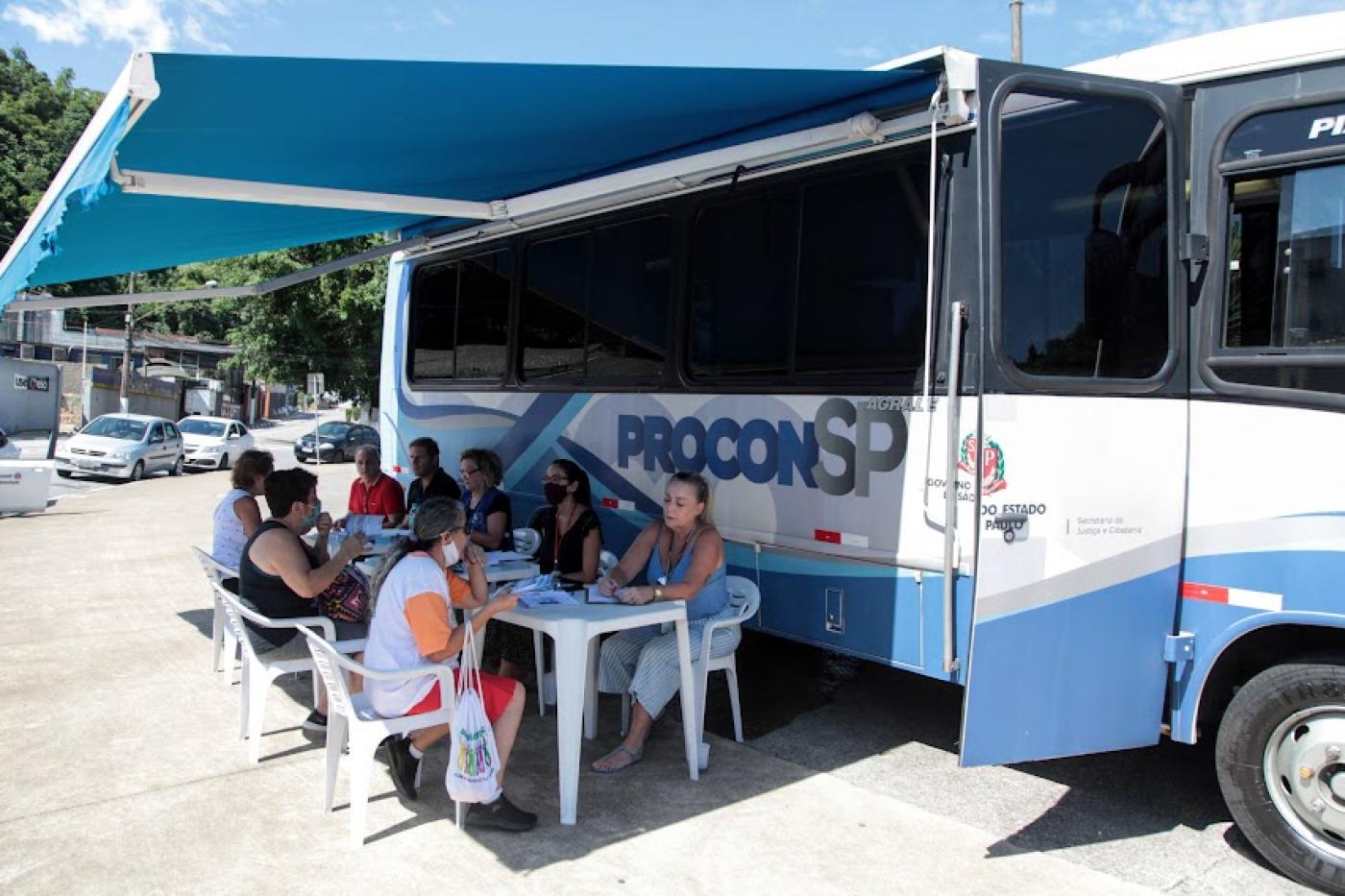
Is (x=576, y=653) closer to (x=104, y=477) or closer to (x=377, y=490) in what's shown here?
(x=377, y=490)

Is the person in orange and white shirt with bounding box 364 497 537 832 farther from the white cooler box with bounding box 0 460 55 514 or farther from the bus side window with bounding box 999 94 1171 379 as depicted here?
the white cooler box with bounding box 0 460 55 514

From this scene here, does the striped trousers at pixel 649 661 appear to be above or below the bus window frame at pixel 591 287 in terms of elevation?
below

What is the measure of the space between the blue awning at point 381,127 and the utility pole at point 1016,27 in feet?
30.5

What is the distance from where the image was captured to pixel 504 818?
13.4 ft

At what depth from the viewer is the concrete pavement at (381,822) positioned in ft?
12.2

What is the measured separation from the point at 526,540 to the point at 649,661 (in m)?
2.18

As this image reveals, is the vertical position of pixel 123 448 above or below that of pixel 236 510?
below

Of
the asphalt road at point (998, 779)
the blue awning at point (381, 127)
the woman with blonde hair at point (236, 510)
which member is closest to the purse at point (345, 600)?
the woman with blonde hair at point (236, 510)

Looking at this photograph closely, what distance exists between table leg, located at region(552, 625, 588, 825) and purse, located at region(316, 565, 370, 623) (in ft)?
4.92

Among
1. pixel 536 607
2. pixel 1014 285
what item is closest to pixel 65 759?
pixel 536 607

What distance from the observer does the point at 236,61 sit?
3631mm

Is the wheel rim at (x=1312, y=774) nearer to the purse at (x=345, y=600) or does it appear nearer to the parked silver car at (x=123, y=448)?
the purse at (x=345, y=600)

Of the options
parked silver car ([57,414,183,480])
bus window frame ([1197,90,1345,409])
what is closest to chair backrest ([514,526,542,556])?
bus window frame ([1197,90,1345,409])

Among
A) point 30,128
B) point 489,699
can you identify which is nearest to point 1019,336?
point 489,699
